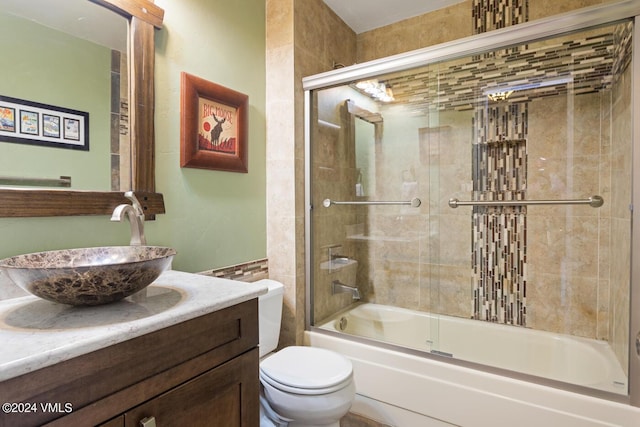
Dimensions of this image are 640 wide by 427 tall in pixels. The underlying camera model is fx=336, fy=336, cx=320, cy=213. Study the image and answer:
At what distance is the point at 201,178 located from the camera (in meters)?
1.66

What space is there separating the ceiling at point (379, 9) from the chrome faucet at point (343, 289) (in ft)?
6.24

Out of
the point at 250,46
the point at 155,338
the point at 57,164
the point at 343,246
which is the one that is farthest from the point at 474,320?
the point at 57,164

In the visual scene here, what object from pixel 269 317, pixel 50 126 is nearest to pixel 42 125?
pixel 50 126

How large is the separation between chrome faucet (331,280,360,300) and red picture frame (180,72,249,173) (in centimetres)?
103

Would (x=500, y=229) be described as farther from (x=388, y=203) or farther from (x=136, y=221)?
(x=136, y=221)

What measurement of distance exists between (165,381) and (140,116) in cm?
105

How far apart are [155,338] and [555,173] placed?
2235mm

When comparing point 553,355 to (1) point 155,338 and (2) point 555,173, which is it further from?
(1) point 155,338

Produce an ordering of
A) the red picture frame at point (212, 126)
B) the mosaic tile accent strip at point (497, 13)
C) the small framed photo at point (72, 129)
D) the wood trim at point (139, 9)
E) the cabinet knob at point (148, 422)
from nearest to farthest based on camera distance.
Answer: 1. the cabinet knob at point (148, 422)
2. the small framed photo at point (72, 129)
3. the wood trim at point (139, 9)
4. the red picture frame at point (212, 126)
5. the mosaic tile accent strip at point (497, 13)

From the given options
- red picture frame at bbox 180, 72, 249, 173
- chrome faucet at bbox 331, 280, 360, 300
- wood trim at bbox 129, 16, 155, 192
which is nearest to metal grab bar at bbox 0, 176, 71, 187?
wood trim at bbox 129, 16, 155, 192

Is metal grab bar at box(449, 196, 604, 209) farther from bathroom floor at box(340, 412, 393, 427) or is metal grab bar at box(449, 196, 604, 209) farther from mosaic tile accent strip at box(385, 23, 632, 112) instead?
bathroom floor at box(340, 412, 393, 427)

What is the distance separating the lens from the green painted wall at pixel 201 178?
1.25m

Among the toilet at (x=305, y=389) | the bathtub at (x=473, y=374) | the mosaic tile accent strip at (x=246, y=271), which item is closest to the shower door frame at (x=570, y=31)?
the bathtub at (x=473, y=374)

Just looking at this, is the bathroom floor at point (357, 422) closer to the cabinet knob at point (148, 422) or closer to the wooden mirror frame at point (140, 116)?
the cabinet knob at point (148, 422)
